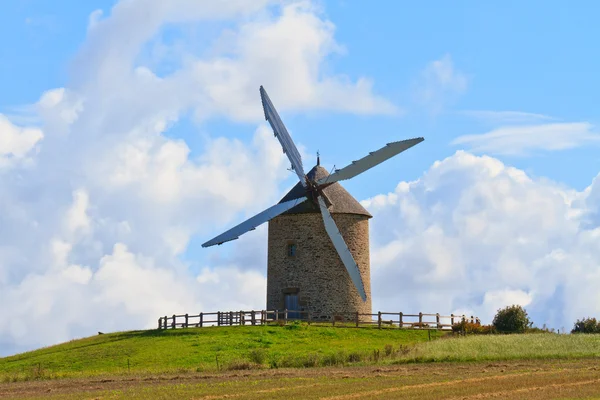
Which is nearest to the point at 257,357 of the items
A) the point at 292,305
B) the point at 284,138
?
the point at 292,305

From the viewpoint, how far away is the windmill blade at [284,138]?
157 ft

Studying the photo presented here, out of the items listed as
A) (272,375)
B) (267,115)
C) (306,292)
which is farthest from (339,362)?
(267,115)

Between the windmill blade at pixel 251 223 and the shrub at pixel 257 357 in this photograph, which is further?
the windmill blade at pixel 251 223

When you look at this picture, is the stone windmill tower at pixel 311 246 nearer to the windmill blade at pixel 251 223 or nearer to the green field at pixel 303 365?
the windmill blade at pixel 251 223

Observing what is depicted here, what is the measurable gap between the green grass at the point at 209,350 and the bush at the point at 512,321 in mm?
3358

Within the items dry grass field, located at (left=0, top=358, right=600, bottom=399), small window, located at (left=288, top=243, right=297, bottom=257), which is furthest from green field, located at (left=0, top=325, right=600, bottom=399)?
small window, located at (left=288, top=243, right=297, bottom=257)

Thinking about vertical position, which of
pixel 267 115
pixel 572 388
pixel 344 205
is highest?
pixel 267 115

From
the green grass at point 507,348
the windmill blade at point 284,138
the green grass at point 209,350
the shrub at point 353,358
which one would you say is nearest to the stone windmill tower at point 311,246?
the windmill blade at point 284,138

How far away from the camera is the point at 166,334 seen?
4350cm

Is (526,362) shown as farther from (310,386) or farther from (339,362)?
(310,386)

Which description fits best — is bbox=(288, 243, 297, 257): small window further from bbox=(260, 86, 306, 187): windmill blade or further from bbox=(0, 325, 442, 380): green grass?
bbox=(0, 325, 442, 380): green grass

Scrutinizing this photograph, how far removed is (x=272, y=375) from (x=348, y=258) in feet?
57.8

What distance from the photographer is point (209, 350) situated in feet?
122

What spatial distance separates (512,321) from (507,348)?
31.0 feet
